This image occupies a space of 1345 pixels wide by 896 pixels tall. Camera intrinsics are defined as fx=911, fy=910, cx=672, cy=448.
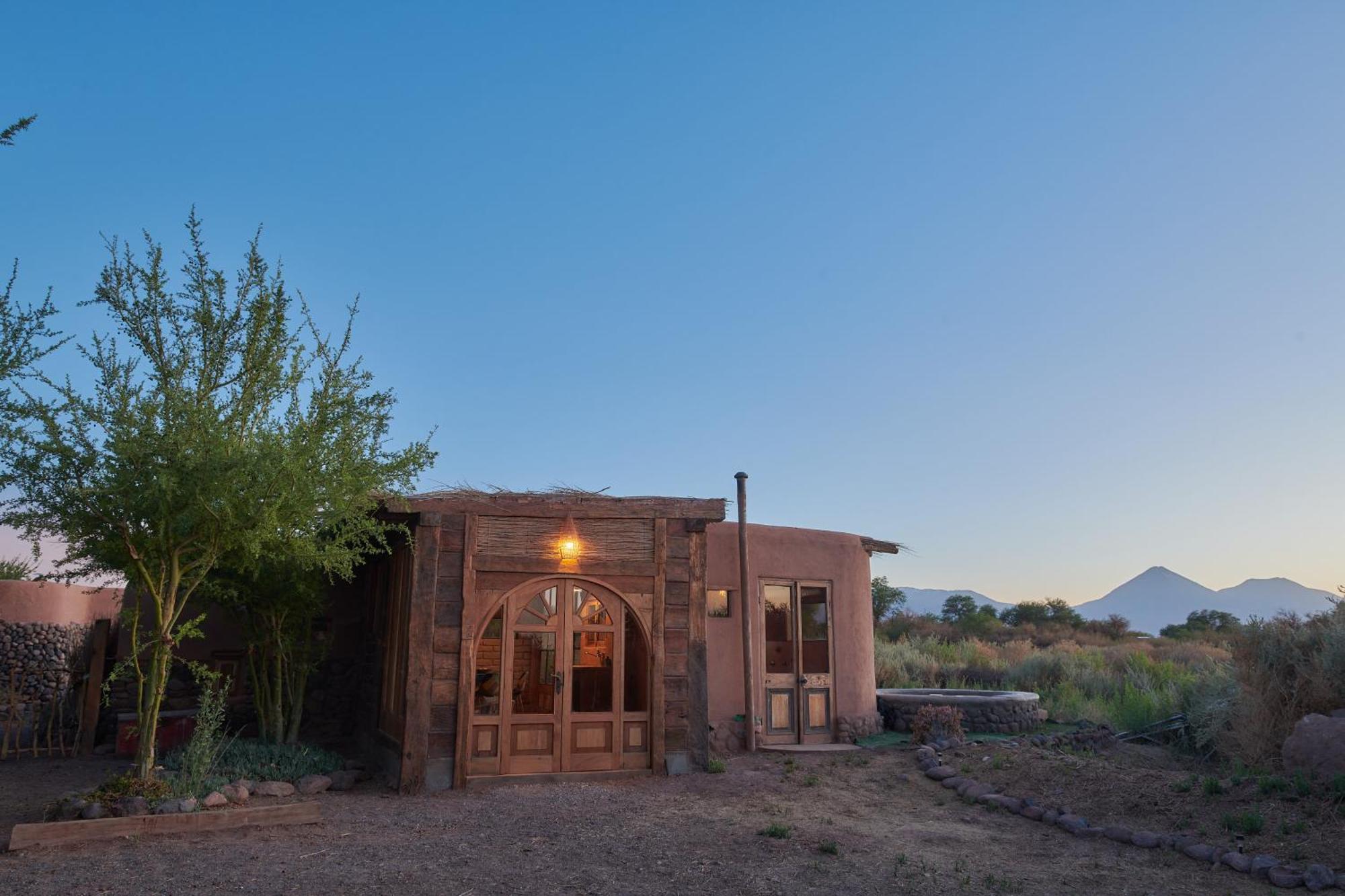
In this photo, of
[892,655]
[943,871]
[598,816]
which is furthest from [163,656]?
[892,655]

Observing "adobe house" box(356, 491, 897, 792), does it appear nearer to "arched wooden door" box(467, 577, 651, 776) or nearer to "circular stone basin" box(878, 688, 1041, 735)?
"arched wooden door" box(467, 577, 651, 776)

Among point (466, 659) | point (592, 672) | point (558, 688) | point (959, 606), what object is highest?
point (959, 606)

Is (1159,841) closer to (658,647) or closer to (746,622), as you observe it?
(658,647)

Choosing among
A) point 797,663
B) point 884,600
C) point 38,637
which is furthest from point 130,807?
point 884,600

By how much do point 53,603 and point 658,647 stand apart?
12.6 meters

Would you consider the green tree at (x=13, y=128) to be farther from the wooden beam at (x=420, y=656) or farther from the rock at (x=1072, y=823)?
the rock at (x=1072, y=823)

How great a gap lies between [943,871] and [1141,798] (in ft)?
9.67

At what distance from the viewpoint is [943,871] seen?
20.6ft

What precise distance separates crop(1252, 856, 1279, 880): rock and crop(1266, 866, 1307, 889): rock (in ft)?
0.09

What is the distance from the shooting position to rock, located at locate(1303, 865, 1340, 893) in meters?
5.93

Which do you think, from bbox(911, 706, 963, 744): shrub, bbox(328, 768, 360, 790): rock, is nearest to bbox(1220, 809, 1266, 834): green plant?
bbox(911, 706, 963, 744): shrub

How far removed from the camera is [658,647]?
986cm

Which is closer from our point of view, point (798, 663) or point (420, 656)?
point (420, 656)

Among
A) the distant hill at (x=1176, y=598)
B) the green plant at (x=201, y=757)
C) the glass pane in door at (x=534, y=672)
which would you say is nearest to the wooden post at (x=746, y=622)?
the glass pane in door at (x=534, y=672)
